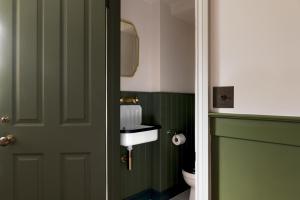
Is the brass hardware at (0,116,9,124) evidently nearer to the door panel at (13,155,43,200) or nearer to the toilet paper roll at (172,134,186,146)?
the door panel at (13,155,43,200)

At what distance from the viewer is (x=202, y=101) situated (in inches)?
41.7

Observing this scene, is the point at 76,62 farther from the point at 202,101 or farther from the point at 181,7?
the point at 181,7

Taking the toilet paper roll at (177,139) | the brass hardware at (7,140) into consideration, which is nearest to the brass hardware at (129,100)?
the toilet paper roll at (177,139)

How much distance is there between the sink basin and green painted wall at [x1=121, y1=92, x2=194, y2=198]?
322 mm

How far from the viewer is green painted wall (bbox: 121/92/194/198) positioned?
7.39 feet

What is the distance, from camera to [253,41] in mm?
927

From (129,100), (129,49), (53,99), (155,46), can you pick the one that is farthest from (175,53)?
(53,99)

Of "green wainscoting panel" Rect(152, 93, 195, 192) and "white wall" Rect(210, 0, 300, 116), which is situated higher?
"white wall" Rect(210, 0, 300, 116)

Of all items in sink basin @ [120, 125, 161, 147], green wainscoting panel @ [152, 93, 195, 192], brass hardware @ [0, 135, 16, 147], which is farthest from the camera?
green wainscoting panel @ [152, 93, 195, 192]

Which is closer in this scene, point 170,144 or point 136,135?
point 136,135

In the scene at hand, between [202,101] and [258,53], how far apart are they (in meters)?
0.32

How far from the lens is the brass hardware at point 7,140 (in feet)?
4.52

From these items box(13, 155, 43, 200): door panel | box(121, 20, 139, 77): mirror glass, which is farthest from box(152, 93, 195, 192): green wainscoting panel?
box(13, 155, 43, 200): door panel

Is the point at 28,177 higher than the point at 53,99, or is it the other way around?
the point at 53,99
